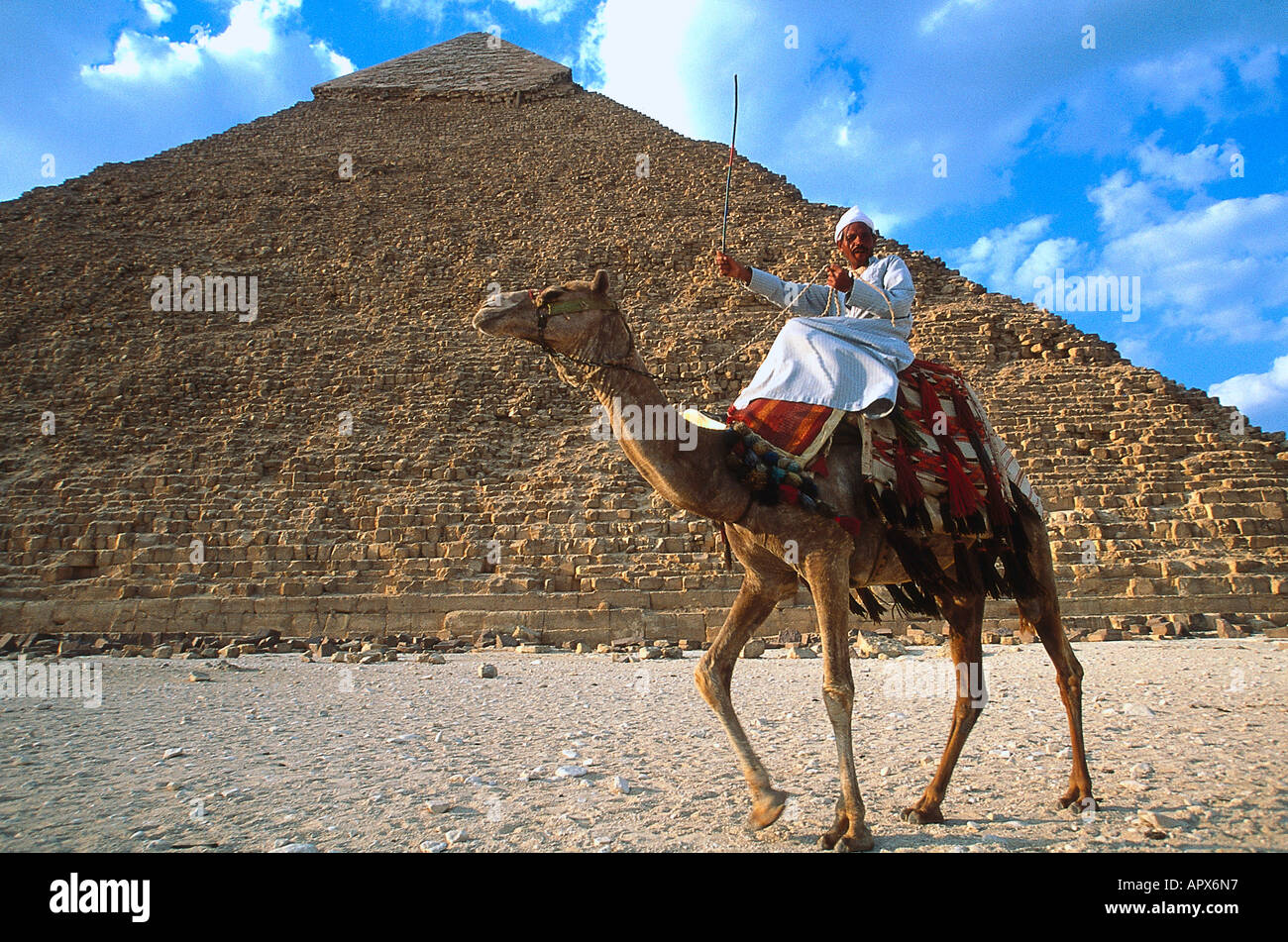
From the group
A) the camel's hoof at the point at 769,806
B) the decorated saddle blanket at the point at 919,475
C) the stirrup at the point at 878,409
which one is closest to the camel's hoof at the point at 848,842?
the camel's hoof at the point at 769,806

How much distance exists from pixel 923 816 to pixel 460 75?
6687cm

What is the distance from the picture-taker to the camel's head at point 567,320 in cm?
285

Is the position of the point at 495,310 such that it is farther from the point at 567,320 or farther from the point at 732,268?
the point at 732,268

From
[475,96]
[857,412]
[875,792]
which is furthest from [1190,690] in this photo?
[475,96]

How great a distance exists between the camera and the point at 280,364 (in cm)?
2814

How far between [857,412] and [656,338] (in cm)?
2665

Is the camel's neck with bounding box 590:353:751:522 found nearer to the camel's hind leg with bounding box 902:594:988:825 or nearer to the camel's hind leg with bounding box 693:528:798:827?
the camel's hind leg with bounding box 693:528:798:827

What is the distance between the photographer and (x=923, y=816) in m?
3.07

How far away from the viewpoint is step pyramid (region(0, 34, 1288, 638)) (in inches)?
619

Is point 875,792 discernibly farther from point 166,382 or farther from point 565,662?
point 166,382

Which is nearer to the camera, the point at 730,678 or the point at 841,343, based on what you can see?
the point at 730,678

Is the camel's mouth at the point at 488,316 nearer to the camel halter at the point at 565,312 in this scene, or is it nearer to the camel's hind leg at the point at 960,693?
the camel halter at the point at 565,312

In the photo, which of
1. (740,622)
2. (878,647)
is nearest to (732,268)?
(740,622)

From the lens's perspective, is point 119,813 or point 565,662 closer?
point 119,813
